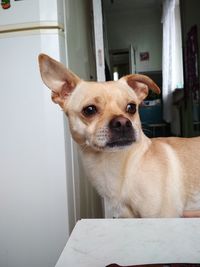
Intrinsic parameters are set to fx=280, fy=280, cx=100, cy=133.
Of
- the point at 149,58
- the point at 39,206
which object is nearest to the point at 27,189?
the point at 39,206

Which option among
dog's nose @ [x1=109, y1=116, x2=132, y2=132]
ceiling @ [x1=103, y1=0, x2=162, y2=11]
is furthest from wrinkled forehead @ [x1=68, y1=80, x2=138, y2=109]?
ceiling @ [x1=103, y1=0, x2=162, y2=11]

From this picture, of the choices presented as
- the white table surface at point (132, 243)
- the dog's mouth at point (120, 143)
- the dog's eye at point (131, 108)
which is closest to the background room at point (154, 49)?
the dog's eye at point (131, 108)

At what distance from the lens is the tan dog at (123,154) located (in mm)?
811

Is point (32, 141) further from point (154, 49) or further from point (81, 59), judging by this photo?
point (154, 49)

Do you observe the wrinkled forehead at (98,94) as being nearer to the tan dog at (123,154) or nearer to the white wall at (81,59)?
the tan dog at (123,154)

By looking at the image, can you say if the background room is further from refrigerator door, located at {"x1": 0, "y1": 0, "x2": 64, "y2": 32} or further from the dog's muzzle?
the dog's muzzle

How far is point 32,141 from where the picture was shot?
46.0 inches

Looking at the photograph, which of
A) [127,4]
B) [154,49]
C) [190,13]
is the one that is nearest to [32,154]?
[190,13]

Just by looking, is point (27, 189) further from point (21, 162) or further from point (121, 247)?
point (121, 247)

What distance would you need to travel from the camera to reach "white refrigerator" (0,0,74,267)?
1152 millimetres

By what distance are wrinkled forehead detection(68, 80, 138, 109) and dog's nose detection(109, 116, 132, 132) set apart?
0.34 feet

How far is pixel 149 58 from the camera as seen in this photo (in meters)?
4.84

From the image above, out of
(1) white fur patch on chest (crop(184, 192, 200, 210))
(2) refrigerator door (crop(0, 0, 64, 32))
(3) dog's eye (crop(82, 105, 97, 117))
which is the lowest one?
(1) white fur patch on chest (crop(184, 192, 200, 210))

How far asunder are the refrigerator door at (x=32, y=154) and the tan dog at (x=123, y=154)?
0.26m
